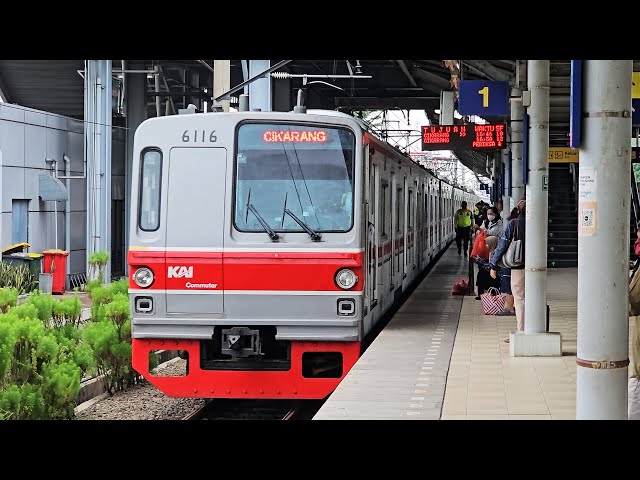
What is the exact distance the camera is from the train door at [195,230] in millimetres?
9500

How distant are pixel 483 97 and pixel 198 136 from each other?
432cm

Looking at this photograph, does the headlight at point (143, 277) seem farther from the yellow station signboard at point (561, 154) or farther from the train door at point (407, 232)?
the yellow station signboard at point (561, 154)

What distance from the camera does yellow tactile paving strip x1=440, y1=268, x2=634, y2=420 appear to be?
7.95m

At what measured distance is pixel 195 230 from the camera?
957 centimetres

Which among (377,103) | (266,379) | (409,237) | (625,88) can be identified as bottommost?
(266,379)

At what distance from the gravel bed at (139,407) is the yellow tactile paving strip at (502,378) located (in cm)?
278

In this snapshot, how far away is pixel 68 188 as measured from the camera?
24844mm

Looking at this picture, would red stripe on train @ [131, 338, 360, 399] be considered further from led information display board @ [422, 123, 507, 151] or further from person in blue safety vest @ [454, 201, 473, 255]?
person in blue safety vest @ [454, 201, 473, 255]

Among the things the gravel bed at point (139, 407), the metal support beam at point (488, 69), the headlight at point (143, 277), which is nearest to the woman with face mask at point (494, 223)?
the metal support beam at point (488, 69)

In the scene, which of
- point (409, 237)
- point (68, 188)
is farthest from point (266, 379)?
point (68, 188)

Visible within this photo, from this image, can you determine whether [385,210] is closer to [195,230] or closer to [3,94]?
[195,230]

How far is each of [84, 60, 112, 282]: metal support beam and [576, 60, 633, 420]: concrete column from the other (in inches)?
738
